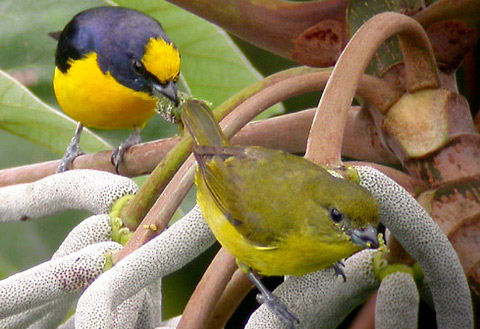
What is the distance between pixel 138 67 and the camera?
77.9 inches

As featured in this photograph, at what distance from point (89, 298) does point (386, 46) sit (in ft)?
1.93

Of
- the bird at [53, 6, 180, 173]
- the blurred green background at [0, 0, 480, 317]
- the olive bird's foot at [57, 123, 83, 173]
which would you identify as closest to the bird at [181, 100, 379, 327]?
the olive bird's foot at [57, 123, 83, 173]

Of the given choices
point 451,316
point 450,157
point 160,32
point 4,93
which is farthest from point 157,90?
point 451,316

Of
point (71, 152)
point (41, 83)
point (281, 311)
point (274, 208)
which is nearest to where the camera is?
point (281, 311)

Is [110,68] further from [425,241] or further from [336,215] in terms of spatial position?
[425,241]

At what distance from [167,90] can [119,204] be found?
932mm

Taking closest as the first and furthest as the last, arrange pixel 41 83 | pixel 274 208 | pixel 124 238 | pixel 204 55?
pixel 124 238 → pixel 274 208 → pixel 204 55 → pixel 41 83

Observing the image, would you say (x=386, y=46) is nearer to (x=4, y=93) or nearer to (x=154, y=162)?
(x=154, y=162)

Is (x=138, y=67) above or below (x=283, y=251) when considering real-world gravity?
below

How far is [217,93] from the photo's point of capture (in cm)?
166

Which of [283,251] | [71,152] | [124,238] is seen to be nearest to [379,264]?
[283,251]

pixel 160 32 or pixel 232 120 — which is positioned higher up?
pixel 232 120

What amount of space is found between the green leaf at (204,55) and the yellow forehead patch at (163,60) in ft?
0.06

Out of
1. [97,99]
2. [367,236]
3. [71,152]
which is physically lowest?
[97,99]
